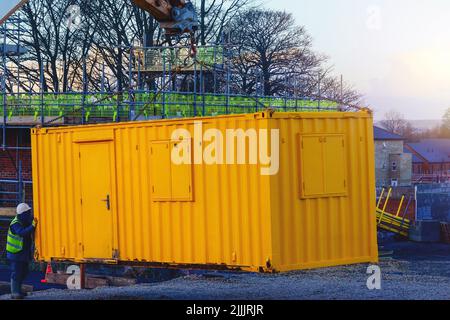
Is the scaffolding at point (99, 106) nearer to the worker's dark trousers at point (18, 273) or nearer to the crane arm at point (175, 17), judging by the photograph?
the crane arm at point (175, 17)

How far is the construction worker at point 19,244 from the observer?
12.8m

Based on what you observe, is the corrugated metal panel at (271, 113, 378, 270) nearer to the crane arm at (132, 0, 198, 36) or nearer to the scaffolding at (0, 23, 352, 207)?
the crane arm at (132, 0, 198, 36)

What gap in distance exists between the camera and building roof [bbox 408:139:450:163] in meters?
88.7

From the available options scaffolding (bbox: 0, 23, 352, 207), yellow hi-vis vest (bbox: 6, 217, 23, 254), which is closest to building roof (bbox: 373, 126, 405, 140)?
scaffolding (bbox: 0, 23, 352, 207)

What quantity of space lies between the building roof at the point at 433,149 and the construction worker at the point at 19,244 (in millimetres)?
78561

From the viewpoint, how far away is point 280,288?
12.9m

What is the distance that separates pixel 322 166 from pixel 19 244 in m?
5.32

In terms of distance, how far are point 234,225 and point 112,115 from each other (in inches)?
546

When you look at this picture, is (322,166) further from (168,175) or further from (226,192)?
(168,175)

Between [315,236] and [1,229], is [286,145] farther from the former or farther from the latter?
[1,229]

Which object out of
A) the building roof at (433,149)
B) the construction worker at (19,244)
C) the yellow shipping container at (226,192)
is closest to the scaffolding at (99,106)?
the construction worker at (19,244)

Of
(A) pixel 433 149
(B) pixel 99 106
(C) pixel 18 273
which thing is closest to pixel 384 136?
(A) pixel 433 149

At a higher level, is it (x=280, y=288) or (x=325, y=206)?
(x=325, y=206)

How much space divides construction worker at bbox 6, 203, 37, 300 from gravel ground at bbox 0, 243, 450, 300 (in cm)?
40
